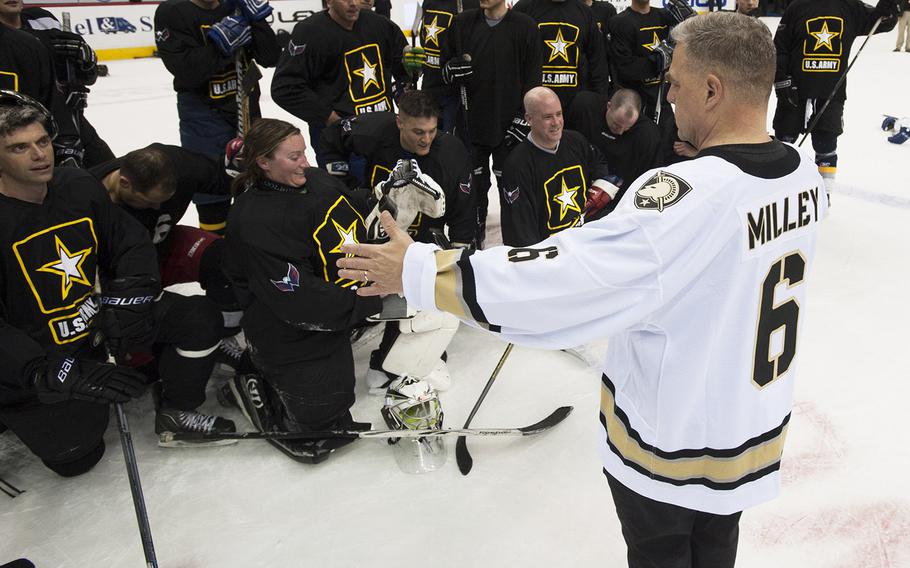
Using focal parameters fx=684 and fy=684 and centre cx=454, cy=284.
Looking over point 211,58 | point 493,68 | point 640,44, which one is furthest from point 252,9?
point 640,44

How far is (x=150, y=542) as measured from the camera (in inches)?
68.7

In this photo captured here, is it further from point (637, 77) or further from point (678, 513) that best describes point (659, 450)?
point (637, 77)

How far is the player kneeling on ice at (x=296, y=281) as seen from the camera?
207 centimetres

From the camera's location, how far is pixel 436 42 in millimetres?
3748

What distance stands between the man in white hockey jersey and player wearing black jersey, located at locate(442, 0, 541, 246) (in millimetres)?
2457

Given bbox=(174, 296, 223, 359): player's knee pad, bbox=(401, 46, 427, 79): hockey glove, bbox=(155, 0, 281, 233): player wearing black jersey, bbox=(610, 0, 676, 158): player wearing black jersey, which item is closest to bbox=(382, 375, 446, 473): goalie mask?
bbox=(174, 296, 223, 359): player's knee pad

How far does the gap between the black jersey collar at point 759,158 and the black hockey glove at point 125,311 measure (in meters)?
1.72

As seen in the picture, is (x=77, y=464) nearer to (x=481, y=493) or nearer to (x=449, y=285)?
(x=481, y=493)

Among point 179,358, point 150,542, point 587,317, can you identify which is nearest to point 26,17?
point 179,358

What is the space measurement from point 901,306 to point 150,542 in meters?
3.06

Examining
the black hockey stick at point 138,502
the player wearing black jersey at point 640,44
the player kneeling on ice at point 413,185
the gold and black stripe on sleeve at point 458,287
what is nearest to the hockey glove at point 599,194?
the player kneeling on ice at point 413,185

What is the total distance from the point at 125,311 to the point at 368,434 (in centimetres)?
82

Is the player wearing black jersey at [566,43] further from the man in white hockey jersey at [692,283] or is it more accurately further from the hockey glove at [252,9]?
the man in white hockey jersey at [692,283]

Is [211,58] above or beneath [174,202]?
above
